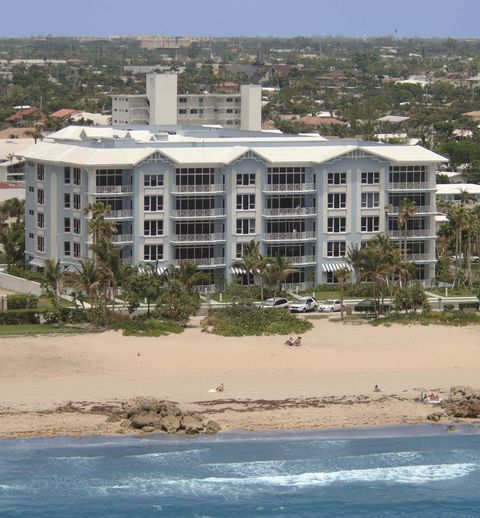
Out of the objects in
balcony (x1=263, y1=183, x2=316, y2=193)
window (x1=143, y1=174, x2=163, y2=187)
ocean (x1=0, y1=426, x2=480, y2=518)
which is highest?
window (x1=143, y1=174, x2=163, y2=187)

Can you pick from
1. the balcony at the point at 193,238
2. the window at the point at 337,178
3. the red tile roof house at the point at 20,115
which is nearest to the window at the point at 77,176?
the balcony at the point at 193,238

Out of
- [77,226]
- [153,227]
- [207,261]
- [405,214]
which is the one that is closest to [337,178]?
[405,214]

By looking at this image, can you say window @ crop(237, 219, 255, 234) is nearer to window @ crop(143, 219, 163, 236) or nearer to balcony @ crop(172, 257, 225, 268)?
balcony @ crop(172, 257, 225, 268)

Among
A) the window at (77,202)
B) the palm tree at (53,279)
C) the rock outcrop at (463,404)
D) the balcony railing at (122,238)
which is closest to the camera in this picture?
the rock outcrop at (463,404)

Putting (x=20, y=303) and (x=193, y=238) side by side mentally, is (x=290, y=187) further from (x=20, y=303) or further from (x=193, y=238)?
(x=20, y=303)

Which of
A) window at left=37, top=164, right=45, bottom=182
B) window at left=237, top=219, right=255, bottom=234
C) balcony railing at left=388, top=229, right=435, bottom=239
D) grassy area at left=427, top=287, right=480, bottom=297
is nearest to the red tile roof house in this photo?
window at left=37, top=164, right=45, bottom=182

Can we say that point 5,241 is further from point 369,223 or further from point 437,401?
point 437,401

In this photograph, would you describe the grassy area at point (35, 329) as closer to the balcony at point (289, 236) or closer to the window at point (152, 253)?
the window at point (152, 253)
